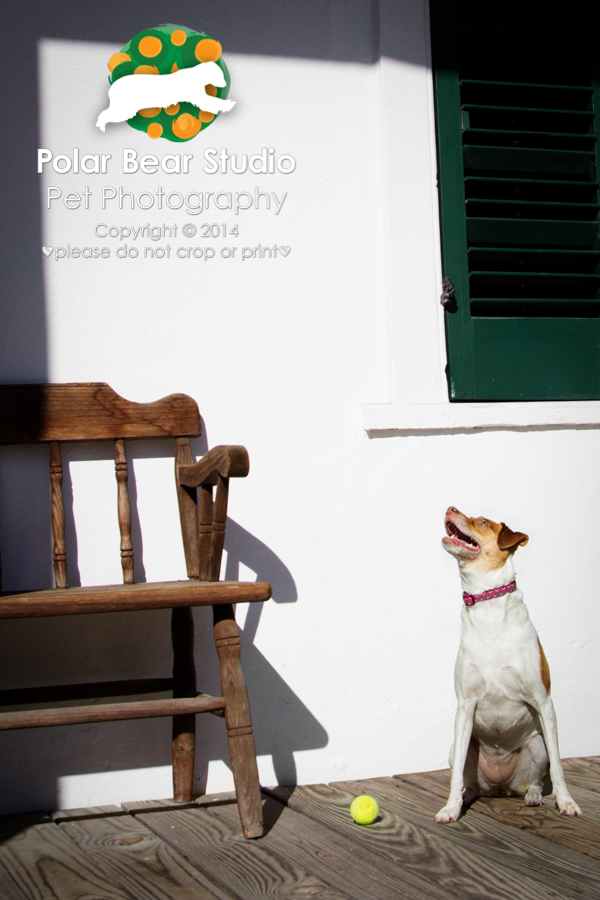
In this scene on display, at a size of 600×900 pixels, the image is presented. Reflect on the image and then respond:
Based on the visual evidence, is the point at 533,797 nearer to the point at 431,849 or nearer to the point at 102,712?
the point at 431,849

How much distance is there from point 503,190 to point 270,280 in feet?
2.55

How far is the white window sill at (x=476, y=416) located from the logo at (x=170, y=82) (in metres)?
0.95

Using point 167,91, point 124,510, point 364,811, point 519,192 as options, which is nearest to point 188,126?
point 167,91

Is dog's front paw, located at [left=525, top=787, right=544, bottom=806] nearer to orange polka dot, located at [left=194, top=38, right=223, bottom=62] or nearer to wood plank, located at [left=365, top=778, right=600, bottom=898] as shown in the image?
wood plank, located at [left=365, top=778, right=600, bottom=898]

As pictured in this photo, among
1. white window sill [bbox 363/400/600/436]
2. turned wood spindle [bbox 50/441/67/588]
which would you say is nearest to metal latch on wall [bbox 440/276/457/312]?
white window sill [bbox 363/400/600/436]

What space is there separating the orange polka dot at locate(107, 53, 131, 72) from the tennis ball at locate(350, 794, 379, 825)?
1.96 metres

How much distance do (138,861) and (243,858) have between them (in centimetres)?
20

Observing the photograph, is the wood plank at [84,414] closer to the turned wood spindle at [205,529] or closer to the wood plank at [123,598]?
the turned wood spindle at [205,529]

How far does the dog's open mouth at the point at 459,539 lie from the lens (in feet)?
6.24

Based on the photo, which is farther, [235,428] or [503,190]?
[503,190]

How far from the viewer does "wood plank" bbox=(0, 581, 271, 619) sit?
5.20ft

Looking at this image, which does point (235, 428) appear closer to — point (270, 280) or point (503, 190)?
point (270, 280)

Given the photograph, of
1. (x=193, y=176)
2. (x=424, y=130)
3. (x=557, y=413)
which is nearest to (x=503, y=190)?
(x=424, y=130)

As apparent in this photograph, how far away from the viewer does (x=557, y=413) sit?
91.4 inches
